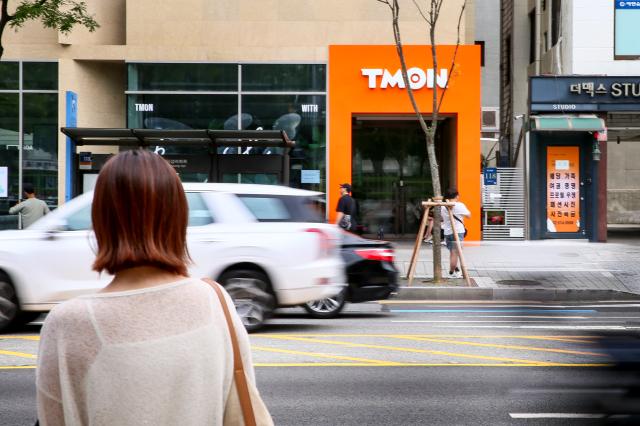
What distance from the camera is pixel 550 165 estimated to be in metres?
25.4

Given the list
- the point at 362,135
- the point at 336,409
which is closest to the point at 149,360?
the point at 336,409

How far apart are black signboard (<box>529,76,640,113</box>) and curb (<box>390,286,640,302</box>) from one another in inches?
381

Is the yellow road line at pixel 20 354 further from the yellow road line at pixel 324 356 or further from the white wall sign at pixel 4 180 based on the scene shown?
the white wall sign at pixel 4 180

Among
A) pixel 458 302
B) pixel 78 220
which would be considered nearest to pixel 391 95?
pixel 458 302

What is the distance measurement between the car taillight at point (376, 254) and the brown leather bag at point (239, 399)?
32.6ft

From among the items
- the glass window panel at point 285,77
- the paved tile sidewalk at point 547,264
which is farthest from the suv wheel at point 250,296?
Answer: the glass window panel at point 285,77

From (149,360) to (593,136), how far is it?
24.1 metres

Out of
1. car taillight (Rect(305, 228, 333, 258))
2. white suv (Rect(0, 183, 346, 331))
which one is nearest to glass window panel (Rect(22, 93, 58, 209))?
white suv (Rect(0, 183, 346, 331))

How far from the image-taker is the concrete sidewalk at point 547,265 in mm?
16766

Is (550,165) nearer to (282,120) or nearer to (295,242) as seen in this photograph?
(282,120)

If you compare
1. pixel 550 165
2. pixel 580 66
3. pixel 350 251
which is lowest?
pixel 350 251

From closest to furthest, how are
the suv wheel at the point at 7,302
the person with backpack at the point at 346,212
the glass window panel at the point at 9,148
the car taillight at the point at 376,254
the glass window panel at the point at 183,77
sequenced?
the suv wheel at the point at 7,302 < the car taillight at the point at 376,254 < the person with backpack at the point at 346,212 < the glass window panel at the point at 183,77 < the glass window panel at the point at 9,148

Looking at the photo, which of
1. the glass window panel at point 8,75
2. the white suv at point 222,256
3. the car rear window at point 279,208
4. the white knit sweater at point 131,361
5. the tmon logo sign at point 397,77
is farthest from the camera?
the glass window panel at point 8,75

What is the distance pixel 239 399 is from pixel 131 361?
29 cm
